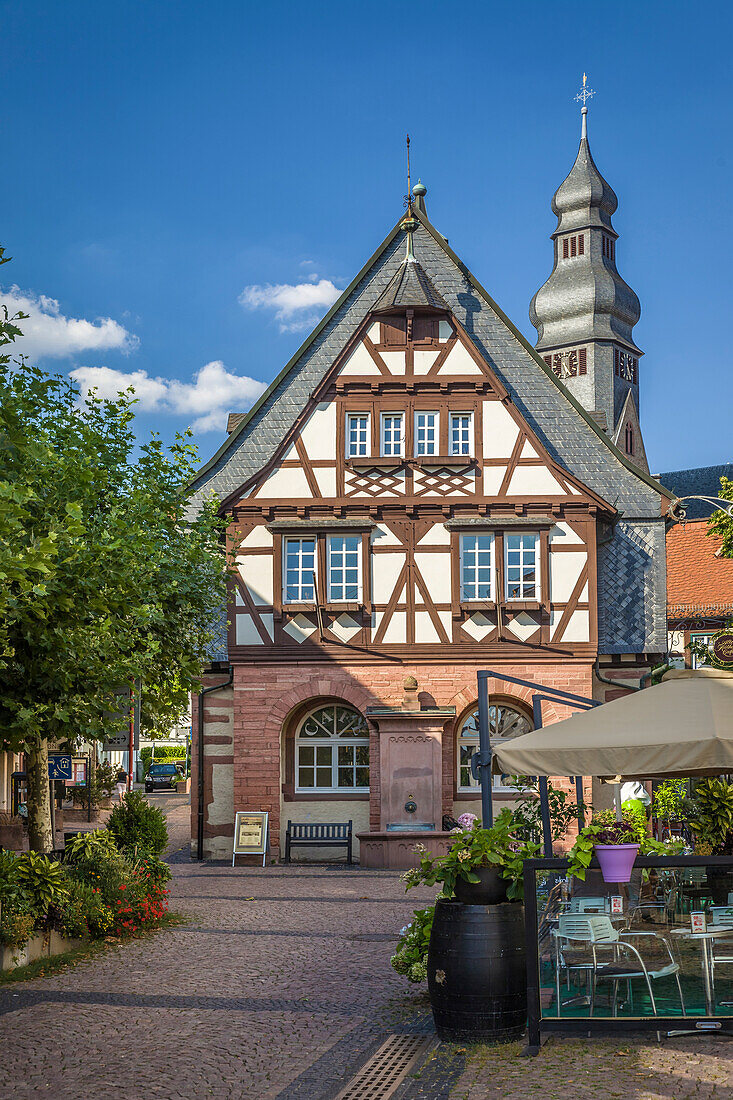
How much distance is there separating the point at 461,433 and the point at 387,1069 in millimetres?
18113

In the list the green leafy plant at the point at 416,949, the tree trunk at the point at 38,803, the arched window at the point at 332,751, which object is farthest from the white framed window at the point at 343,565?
the green leafy plant at the point at 416,949

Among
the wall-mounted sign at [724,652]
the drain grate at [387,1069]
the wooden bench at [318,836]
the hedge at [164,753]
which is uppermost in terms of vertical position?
the wall-mounted sign at [724,652]

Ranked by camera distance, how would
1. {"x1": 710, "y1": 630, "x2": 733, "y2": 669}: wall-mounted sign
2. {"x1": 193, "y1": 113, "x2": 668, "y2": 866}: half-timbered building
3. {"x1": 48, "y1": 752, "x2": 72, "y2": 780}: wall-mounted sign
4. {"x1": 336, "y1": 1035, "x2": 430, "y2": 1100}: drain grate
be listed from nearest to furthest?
{"x1": 336, "y1": 1035, "x2": 430, "y2": 1100}: drain grate
{"x1": 710, "y1": 630, "x2": 733, "y2": 669}: wall-mounted sign
{"x1": 48, "y1": 752, "x2": 72, "y2": 780}: wall-mounted sign
{"x1": 193, "y1": 113, "x2": 668, "y2": 866}: half-timbered building

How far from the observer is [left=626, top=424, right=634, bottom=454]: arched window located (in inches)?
2459

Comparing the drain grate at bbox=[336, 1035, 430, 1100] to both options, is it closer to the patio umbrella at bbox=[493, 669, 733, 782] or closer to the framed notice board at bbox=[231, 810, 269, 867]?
the patio umbrella at bbox=[493, 669, 733, 782]

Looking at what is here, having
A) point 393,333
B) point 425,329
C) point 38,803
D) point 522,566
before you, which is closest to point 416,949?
point 38,803

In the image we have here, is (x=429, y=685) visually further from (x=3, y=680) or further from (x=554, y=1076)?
(x=554, y=1076)

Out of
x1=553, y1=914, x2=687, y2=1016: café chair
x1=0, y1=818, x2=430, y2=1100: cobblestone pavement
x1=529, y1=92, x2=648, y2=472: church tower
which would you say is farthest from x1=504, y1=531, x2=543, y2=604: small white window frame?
x1=529, y1=92, x2=648, y2=472: church tower

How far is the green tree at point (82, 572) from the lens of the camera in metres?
10.1

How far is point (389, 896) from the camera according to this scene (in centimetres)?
1886

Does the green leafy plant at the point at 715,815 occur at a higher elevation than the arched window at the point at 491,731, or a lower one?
lower

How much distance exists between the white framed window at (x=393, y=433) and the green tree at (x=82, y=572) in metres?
6.05

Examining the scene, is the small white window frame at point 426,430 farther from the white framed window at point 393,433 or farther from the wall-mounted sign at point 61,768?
the wall-mounted sign at point 61,768

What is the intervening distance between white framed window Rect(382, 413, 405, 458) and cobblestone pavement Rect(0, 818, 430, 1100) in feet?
36.0
